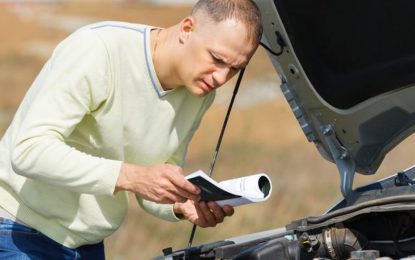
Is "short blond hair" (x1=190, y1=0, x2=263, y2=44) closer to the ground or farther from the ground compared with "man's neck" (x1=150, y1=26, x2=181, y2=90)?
farther from the ground

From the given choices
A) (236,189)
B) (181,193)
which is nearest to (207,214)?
(236,189)

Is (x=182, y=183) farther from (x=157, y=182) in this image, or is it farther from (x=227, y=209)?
(x=227, y=209)

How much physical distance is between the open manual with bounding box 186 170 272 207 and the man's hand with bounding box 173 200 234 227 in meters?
0.12

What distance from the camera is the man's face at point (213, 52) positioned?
154 inches

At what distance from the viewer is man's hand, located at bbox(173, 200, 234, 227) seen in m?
4.23

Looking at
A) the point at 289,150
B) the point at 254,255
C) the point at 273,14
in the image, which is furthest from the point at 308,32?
the point at 289,150

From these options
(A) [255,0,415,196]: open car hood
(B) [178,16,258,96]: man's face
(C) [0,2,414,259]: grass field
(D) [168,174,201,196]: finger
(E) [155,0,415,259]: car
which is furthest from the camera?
(C) [0,2,414,259]: grass field

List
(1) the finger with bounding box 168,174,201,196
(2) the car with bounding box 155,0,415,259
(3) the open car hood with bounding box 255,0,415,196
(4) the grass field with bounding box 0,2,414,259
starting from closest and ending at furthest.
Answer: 1. (1) the finger with bounding box 168,174,201,196
2. (2) the car with bounding box 155,0,415,259
3. (3) the open car hood with bounding box 255,0,415,196
4. (4) the grass field with bounding box 0,2,414,259

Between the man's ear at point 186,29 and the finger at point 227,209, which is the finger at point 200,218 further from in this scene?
the man's ear at point 186,29

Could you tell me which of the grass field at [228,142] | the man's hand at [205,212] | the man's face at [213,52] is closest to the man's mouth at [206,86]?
the man's face at [213,52]

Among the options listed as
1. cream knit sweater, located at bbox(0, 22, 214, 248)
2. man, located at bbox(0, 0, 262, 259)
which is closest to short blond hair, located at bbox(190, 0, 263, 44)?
man, located at bbox(0, 0, 262, 259)

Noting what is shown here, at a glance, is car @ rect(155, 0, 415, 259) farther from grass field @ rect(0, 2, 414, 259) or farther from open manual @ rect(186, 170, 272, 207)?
grass field @ rect(0, 2, 414, 259)

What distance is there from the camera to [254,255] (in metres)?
4.09

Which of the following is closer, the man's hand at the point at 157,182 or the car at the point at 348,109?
the man's hand at the point at 157,182
